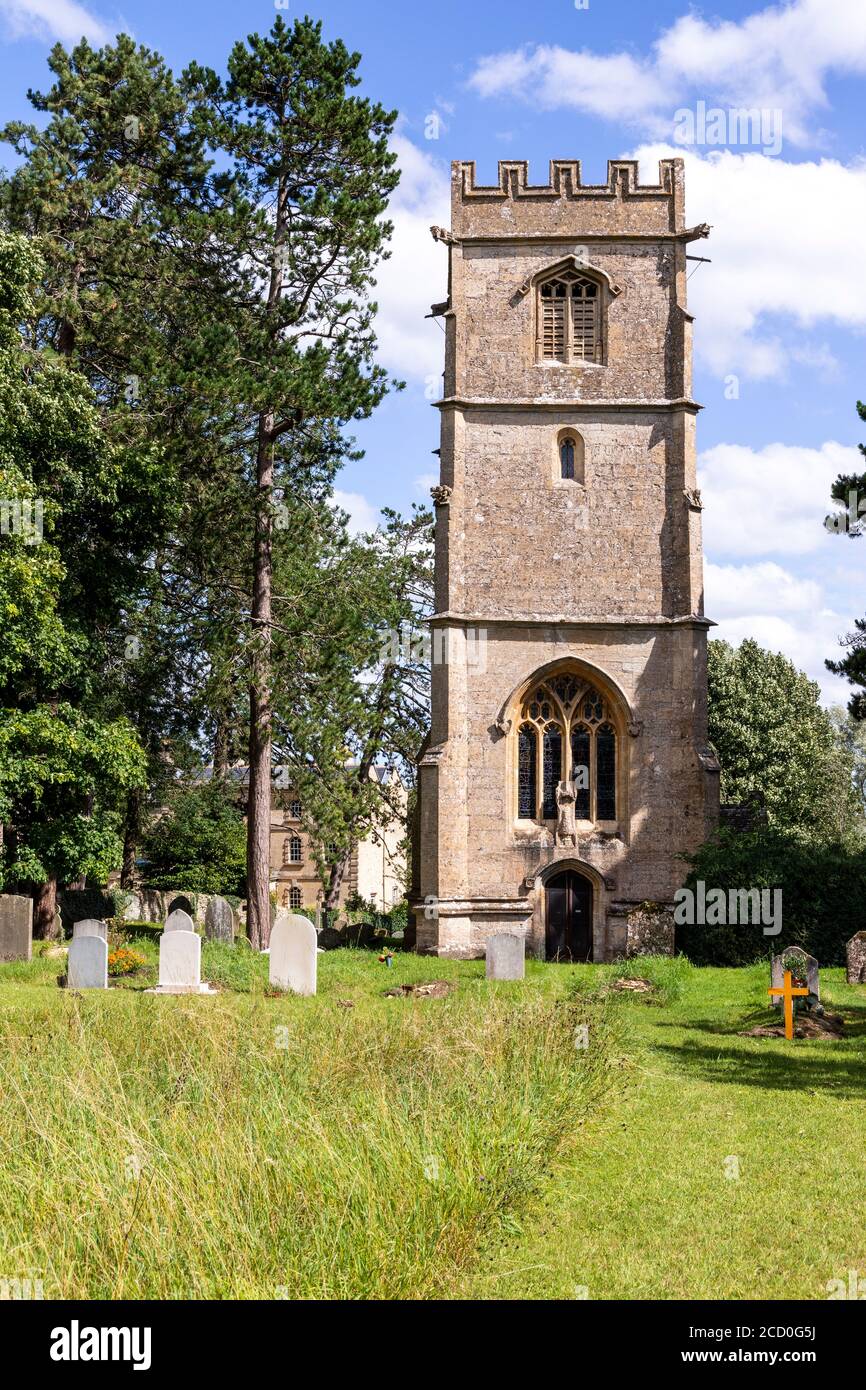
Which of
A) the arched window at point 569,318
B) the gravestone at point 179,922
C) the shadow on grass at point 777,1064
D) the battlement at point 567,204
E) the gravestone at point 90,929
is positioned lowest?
the shadow on grass at point 777,1064

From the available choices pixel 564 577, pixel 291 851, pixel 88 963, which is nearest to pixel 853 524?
pixel 564 577

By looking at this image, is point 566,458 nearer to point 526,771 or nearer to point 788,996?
point 526,771

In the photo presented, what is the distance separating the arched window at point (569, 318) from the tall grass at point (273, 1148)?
18306 mm

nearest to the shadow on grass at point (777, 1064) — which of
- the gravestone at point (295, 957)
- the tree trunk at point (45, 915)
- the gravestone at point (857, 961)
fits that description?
the gravestone at point (857, 961)

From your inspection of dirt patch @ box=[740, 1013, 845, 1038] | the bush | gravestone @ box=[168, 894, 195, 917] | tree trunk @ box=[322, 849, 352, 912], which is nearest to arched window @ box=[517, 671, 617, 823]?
the bush

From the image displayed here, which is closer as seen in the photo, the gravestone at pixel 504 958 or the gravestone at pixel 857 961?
the gravestone at pixel 504 958

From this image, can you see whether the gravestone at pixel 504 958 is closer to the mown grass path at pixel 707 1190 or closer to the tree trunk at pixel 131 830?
the mown grass path at pixel 707 1190

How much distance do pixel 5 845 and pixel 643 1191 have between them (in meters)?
20.4

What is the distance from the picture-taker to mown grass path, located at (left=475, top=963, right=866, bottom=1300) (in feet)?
20.6

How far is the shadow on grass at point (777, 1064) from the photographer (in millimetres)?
11430

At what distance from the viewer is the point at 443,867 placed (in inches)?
967

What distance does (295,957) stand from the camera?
702 inches
